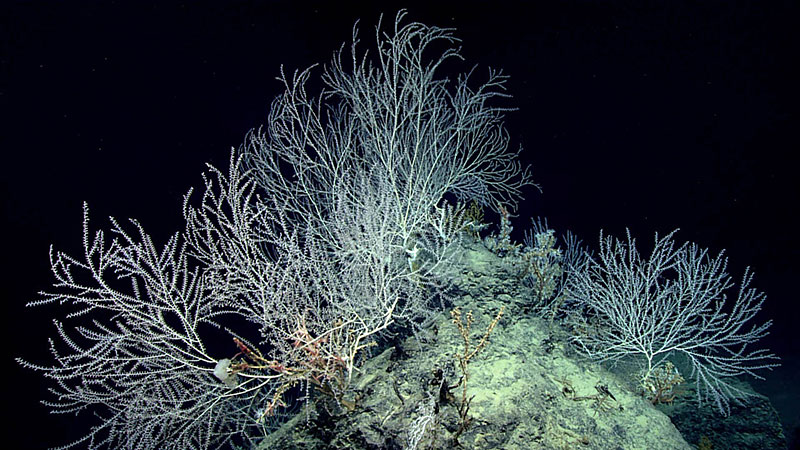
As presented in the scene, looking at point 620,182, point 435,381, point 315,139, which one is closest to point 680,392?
point 435,381

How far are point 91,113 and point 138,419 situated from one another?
28.9ft

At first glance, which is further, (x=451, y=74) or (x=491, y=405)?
(x=451, y=74)

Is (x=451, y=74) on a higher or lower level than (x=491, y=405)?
higher

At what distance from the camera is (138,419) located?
295 cm

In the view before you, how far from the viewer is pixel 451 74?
8.84 metres

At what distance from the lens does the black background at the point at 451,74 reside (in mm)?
7832

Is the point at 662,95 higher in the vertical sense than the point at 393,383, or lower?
higher

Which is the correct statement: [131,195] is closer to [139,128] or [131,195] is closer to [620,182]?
[139,128]

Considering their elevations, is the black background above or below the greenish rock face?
above

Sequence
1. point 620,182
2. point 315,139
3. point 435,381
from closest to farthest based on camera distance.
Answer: point 435,381, point 315,139, point 620,182

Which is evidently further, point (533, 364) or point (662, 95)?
point (662, 95)

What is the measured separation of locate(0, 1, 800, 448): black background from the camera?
783 centimetres

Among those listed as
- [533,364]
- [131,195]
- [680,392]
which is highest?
[131,195]

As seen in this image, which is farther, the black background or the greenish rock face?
the black background
